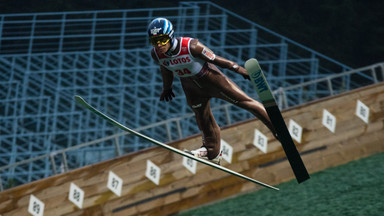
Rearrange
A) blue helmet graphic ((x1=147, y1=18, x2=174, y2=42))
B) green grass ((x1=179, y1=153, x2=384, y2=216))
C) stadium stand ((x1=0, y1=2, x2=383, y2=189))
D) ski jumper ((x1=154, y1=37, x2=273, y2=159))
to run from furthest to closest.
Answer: stadium stand ((x1=0, y1=2, x2=383, y2=189)) < green grass ((x1=179, y1=153, x2=384, y2=216)) < ski jumper ((x1=154, y1=37, x2=273, y2=159)) < blue helmet graphic ((x1=147, y1=18, x2=174, y2=42))

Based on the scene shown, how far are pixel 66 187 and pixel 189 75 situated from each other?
3.62 m

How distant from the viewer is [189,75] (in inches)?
170

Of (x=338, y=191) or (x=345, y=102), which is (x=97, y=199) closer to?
(x=338, y=191)

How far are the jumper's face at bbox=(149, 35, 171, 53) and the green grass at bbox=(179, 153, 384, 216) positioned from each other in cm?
310

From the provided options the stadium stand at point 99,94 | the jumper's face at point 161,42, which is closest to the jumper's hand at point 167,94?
the jumper's face at point 161,42

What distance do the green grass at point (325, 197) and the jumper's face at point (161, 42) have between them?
3.10 metres

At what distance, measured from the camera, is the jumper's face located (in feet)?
13.6

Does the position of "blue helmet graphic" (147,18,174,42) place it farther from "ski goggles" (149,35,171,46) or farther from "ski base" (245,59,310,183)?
"ski base" (245,59,310,183)

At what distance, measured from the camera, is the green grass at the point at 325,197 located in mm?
6625

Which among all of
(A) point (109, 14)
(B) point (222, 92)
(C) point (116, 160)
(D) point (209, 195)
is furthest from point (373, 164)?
(A) point (109, 14)

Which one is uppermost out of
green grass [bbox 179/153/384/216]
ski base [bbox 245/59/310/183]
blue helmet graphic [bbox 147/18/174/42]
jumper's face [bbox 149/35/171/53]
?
blue helmet graphic [bbox 147/18/174/42]

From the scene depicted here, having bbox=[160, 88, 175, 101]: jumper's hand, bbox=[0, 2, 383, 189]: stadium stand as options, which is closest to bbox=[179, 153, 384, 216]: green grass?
bbox=[0, 2, 383, 189]: stadium stand

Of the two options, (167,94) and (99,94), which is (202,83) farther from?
(99,94)

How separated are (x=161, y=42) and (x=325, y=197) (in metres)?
3.81
